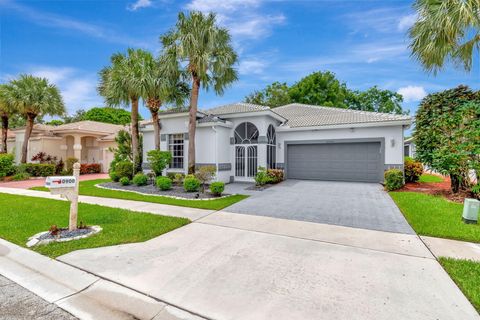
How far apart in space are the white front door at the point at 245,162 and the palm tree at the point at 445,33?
28.9ft

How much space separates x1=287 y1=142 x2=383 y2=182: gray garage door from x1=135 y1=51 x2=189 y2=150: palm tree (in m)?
8.49

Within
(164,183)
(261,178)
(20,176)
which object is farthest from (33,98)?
(261,178)

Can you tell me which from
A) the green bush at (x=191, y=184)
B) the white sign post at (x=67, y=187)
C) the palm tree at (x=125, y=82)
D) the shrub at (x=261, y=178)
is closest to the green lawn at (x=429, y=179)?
the shrub at (x=261, y=178)

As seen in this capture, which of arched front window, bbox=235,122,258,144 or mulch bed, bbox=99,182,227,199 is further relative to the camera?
arched front window, bbox=235,122,258,144

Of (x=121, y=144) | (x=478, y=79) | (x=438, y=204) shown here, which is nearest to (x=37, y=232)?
(x=121, y=144)

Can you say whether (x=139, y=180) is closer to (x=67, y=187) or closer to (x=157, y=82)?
(x=157, y=82)

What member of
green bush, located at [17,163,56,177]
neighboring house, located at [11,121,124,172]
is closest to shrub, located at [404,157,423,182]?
neighboring house, located at [11,121,124,172]

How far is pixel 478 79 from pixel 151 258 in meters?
13.5

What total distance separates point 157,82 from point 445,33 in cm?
1240

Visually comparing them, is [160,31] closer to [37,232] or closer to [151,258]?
[37,232]

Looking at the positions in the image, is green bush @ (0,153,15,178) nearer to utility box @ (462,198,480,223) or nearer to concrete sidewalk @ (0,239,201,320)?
concrete sidewalk @ (0,239,201,320)

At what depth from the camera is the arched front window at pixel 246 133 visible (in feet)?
45.8

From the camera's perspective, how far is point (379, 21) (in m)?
10.8

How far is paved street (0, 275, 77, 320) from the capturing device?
2.63 m
